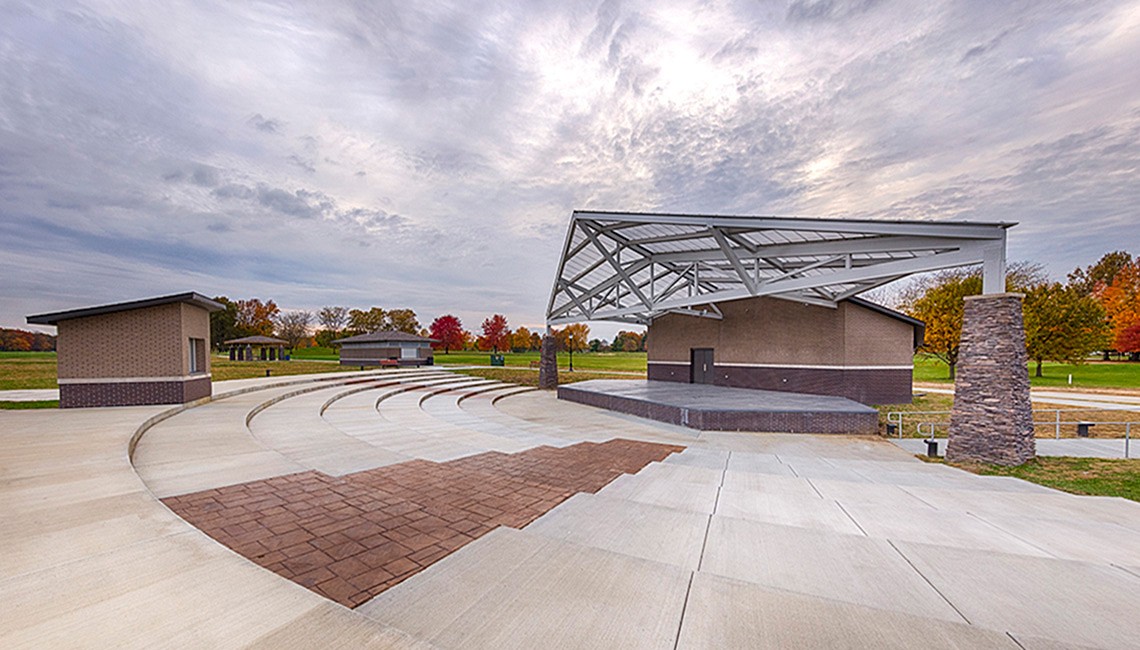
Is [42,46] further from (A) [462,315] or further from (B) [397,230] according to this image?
(A) [462,315]

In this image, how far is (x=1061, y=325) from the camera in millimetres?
28531

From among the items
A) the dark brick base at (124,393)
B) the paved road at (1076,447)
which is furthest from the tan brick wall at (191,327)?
the paved road at (1076,447)

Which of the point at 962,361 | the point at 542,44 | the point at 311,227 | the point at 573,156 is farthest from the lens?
the point at 311,227

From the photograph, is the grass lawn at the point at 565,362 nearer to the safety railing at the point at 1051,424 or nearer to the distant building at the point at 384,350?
the distant building at the point at 384,350

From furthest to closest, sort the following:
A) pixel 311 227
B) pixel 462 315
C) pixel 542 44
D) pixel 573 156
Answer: pixel 462 315, pixel 311 227, pixel 573 156, pixel 542 44

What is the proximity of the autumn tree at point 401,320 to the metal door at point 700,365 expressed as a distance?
65.0 m

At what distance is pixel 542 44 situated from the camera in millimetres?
11430

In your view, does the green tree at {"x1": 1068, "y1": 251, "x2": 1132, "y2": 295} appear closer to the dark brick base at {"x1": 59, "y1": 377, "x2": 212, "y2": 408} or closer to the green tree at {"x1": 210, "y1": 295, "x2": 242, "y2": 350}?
the dark brick base at {"x1": 59, "y1": 377, "x2": 212, "y2": 408}

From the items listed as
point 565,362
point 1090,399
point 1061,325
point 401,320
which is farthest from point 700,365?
point 401,320

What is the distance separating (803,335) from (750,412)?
853cm

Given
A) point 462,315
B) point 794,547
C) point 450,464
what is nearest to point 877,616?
point 794,547

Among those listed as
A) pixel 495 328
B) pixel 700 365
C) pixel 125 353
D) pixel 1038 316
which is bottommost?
pixel 700 365

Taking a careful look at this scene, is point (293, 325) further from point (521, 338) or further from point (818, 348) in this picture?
point (818, 348)

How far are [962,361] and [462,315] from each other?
77068 mm
